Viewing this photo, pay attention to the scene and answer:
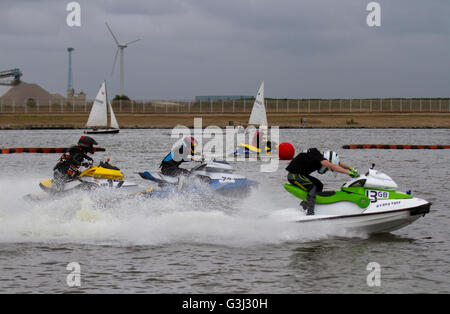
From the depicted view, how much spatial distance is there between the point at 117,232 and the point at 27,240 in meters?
1.85

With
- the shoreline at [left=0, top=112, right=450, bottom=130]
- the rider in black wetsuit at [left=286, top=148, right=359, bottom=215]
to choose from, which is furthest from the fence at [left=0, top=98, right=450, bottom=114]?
the rider in black wetsuit at [left=286, top=148, right=359, bottom=215]

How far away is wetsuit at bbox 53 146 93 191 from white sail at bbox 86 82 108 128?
54.4 meters

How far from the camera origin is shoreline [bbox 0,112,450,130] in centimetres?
8075

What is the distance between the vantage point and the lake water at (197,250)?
1051cm

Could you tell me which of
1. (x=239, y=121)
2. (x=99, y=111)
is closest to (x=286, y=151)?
(x=99, y=111)

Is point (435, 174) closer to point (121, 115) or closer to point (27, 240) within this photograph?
point (27, 240)

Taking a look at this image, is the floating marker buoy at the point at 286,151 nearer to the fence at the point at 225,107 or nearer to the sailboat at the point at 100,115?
the sailboat at the point at 100,115

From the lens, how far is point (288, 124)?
276ft

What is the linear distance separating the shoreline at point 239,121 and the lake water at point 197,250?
63.5 meters

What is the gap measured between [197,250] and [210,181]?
137 inches

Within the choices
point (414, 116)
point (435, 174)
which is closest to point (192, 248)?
point (435, 174)

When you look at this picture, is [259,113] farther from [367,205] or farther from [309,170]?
[367,205]

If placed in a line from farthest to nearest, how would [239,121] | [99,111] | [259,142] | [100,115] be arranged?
[239,121] → [100,115] → [99,111] → [259,142]

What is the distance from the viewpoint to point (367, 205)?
13.0 m
